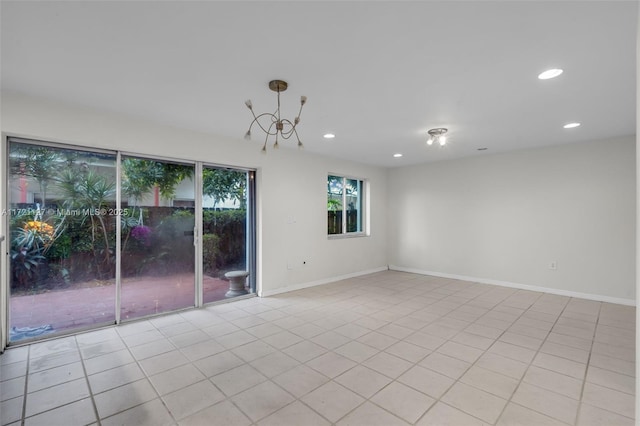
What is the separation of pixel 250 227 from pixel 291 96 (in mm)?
2435

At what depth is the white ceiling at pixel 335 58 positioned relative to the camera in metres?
1.68

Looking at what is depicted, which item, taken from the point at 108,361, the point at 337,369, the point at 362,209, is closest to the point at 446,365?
the point at 337,369

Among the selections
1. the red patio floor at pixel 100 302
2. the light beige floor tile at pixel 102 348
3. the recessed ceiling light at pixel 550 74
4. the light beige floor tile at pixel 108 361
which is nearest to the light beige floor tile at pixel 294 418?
the light beige floor tile at pixel 108 361

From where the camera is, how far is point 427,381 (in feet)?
7.51

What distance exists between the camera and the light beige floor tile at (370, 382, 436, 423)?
1.92 metres

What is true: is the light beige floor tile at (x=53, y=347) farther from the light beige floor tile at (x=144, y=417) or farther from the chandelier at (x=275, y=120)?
the chandelier at (x=275, y=120)

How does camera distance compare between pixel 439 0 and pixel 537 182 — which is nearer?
pixel 439 0

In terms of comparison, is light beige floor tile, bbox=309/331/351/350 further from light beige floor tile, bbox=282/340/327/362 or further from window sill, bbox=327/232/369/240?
window sill, bbox=327/232/369/240

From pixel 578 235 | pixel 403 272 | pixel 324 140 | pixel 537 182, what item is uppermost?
pixel 324 140

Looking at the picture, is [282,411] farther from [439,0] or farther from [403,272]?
[403,272]

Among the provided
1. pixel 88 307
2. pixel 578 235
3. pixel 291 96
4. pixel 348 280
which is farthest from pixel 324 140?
pixel 578 235

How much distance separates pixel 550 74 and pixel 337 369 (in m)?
2.98

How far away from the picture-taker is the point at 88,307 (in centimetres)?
333

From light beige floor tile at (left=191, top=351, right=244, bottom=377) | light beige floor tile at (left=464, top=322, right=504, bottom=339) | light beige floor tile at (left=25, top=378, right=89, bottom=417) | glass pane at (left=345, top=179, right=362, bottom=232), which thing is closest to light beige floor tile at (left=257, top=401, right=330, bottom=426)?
light beige floor tile at (left=191, top=351, right=244, bottom=377)
